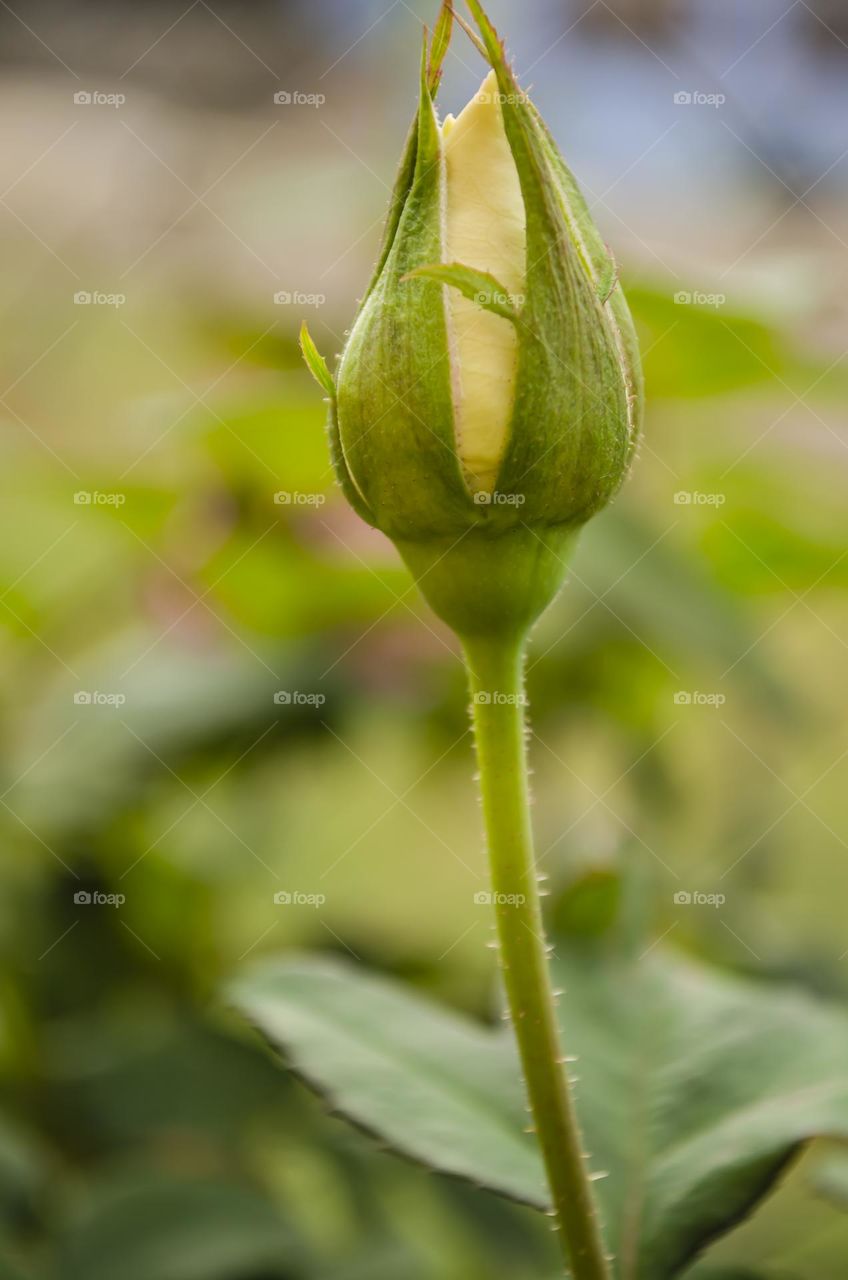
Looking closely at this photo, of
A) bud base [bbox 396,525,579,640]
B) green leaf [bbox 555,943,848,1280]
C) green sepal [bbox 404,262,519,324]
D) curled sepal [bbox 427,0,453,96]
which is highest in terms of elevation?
curled sepal [bbox 427,0,453,96]

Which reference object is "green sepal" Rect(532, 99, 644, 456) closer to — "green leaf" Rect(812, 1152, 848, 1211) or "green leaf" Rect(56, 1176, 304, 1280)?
"green leaf" Rect(812, 1152, 848, 1211)

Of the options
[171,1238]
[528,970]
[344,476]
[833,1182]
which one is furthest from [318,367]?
[171,1238]

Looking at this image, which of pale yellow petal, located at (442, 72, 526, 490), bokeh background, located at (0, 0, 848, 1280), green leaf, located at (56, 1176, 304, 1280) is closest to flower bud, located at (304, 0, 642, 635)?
pale yellow petal, located at (442, 72, 526, 490)

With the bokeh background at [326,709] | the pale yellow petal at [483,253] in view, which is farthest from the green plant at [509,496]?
the bokeh background at [326,709]

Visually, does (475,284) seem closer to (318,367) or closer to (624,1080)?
(318,367)

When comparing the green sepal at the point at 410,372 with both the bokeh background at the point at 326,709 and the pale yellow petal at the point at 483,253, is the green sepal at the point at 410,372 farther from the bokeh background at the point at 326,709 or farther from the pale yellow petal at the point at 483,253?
the bokeh background at the point at 326,709

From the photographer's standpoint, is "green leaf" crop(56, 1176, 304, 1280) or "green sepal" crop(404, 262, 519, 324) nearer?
"green sepal" crop(404, 262, 519, 324)
